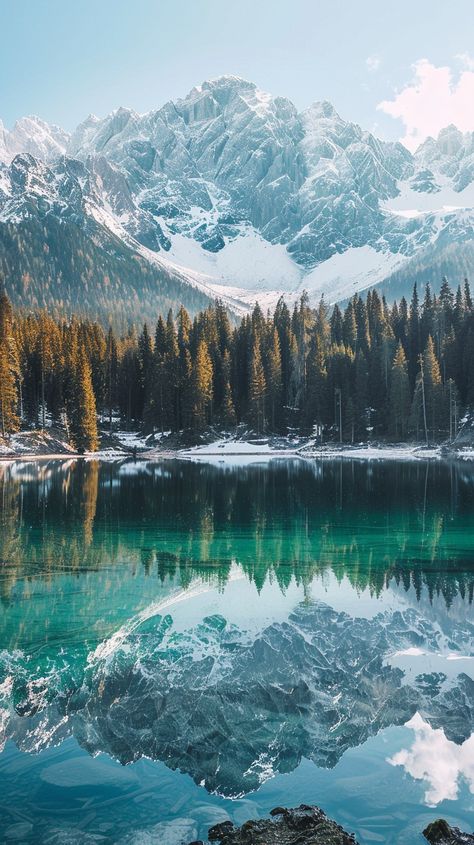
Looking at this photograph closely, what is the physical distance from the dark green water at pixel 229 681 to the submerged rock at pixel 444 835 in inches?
7.1

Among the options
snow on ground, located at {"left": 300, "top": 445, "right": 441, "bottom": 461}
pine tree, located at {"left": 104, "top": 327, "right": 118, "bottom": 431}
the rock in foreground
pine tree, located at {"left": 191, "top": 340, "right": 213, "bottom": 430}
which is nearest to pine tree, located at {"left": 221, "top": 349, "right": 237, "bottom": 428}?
pine tree, located at {"left": 191, "top": 340, "right": 213, "bottom": 430}

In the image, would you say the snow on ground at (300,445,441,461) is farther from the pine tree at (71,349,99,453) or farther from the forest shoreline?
the pine tree at (71,349,99,453)

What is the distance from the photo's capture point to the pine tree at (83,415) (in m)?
92.2

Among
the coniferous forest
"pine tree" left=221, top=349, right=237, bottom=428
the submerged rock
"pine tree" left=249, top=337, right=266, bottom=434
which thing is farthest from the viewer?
"pine tree" left=221, top=349, right=237, bottom=428

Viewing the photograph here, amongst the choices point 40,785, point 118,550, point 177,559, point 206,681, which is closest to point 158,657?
point 206,681

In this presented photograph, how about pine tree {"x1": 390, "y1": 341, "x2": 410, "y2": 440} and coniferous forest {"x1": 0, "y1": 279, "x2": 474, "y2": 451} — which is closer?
coniferous forest {"x1": 0, "y1": 279, "x2": 474, "y2": 451}

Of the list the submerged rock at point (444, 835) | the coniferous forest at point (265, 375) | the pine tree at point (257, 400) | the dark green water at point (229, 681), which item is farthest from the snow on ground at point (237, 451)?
the submerged rock at point (444, 835)

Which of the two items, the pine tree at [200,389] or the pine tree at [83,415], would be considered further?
the pine tree at [200,389]

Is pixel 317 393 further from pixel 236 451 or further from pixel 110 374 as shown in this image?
pixel 110 374

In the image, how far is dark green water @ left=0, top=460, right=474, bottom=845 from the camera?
9414mm

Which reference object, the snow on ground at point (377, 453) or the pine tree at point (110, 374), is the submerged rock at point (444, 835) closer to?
the snow on ground at point (377, 453)

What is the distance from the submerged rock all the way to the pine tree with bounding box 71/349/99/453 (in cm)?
8630

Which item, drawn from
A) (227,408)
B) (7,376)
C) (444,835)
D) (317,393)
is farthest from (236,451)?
(444,835)

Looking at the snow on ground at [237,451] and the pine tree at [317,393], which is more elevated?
the pine tree at [317,393]
